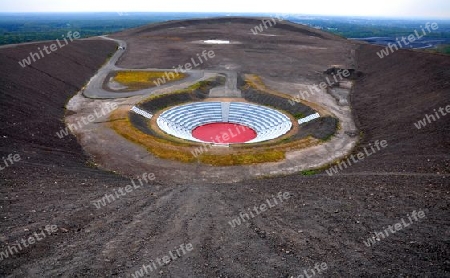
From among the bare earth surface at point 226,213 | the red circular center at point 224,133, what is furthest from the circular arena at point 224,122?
the bare earth surface at point 226,213

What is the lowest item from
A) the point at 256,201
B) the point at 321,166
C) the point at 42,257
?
the point at 321,166

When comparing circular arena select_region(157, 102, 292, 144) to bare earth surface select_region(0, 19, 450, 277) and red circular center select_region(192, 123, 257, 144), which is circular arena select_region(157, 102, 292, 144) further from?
bare earth surface select_region(0, 19, 450, 277)

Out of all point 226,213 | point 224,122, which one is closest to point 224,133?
point 224,122

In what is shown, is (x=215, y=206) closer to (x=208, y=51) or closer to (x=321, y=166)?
(x=321, y=166)

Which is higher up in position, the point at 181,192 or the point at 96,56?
the point at 96,56

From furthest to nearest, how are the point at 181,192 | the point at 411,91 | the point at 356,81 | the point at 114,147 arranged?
Result: the point at 356,81, the point at 411,91, the point at 114,147, the point at 181,192

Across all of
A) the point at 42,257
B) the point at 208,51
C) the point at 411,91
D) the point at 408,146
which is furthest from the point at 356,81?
the point at 42,257

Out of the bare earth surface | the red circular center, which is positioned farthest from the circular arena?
the bare earth surface

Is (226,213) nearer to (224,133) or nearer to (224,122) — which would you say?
(224,133)

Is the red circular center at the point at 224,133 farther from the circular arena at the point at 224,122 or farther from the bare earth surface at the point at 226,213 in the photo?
the bare earth surface at the point at 226,213
